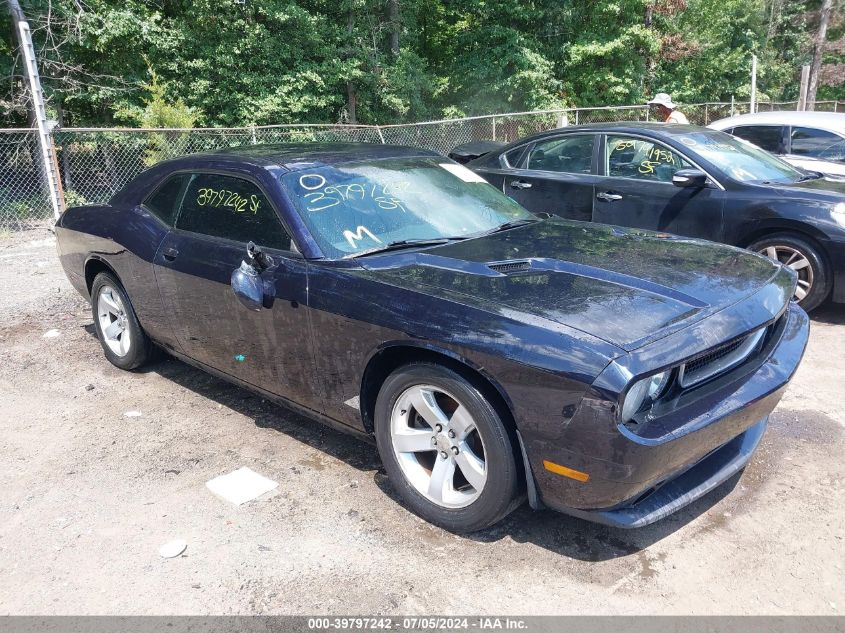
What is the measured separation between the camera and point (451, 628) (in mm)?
2471

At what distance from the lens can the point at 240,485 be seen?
3514 mm

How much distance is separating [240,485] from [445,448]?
120cm

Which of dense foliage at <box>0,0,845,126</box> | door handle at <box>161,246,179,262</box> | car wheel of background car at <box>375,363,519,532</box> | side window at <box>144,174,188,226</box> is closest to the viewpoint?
car wheel of background car at <box>375,363,519,532</box>

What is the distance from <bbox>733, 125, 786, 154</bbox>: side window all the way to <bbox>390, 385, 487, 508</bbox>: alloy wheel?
7.90 meters

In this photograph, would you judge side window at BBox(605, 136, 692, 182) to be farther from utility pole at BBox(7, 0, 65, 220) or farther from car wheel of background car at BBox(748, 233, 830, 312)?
utility pole at BBox(7, 0, 65, 220)

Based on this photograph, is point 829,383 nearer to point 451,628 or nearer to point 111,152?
point 451,628

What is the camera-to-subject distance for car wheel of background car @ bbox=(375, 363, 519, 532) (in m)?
2.72

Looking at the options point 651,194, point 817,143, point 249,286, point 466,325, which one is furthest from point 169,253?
point 817,143

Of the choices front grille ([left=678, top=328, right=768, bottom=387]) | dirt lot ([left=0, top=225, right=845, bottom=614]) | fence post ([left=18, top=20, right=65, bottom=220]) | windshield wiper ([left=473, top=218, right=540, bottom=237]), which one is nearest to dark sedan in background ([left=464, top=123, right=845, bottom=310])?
dirt lot ([left=0, top=225, right=845, bottom=614])

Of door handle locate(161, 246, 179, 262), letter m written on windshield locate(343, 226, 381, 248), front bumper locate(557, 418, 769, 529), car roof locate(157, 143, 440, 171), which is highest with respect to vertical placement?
car roof locate(157, 143, 440, 171)

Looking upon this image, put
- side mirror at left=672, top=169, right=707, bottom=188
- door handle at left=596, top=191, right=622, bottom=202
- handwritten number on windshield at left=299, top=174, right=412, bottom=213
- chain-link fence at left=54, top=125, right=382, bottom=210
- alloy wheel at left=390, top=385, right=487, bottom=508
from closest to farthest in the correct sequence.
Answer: alloy wheel at left=390, top=385, right=487, bottom=508
handwritten number on windshield at left=299, top=174, right=412, bottom=213
side mirror at left=672, top=169, right=707, bottom=188
door handle at left=596, top=191, right=622, bottom=202
chain-link fence at left=54, top=125, right=382, bottom=210

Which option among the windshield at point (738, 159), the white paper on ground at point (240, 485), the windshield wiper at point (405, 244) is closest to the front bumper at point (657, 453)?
the windshield wiper at point (405, 244)

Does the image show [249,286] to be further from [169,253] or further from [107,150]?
[107,150]

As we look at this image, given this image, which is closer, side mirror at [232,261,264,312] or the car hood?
the car hood
